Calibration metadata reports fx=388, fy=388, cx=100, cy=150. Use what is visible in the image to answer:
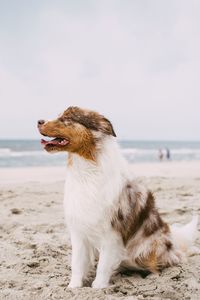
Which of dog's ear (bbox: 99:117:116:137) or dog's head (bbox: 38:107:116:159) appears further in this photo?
dog's ear (bbox: 99:117:116:137)

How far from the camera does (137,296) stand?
296cm

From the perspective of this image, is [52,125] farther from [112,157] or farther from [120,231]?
[120,231]

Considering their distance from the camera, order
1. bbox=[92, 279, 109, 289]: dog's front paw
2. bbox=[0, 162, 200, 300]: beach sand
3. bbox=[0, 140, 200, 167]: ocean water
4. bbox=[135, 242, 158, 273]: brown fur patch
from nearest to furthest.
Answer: bbox=[0, 162, 200, 300]: beach sand < bbox=[92, 279, 109, 289]: dog's front paw < bbox=[135, 242, 158, 273]: brown fur patch < bbox=[0, 140, 200, 167]: ocean water

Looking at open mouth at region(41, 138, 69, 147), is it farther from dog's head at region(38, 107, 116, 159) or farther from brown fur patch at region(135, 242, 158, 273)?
brown fur patch at region(135, 242, 158, 273)

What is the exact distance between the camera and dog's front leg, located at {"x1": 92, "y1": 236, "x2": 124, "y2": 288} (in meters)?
3.22

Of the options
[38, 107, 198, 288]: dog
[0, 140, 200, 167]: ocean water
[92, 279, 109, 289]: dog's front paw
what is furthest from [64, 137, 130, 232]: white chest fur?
[92, 279, 109, 289]: dog's front paw

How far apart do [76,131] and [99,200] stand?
59cm

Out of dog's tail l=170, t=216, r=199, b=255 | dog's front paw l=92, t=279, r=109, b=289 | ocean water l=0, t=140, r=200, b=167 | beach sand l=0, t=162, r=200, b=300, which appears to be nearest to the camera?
beach sand l=0, t=162, r=200, b=300

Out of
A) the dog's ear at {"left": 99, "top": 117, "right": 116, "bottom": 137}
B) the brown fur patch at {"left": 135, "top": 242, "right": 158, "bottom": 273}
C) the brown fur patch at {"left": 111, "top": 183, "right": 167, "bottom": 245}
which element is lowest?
the brown fur patch at {"left": 135, "top": 242, "right": 158, "bottom": 273}

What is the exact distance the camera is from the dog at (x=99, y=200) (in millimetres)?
3117

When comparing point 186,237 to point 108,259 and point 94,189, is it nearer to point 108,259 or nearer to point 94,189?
point 108,259

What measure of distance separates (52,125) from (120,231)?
104 centimetres

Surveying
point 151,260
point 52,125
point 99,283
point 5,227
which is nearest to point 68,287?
point 99,283

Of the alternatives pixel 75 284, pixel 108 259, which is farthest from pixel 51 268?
pixel 108 259
